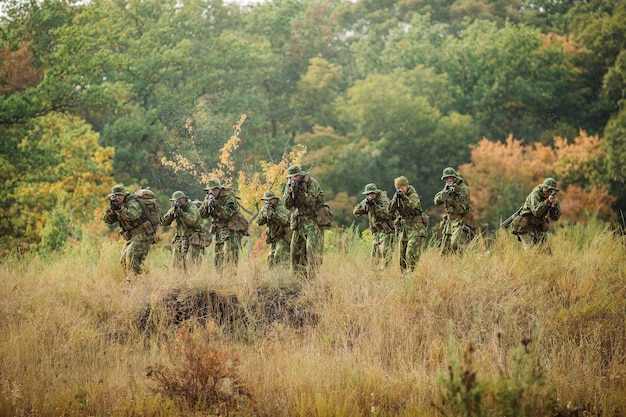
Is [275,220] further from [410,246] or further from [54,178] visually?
[54,178]

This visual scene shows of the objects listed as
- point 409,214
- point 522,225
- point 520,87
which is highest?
point 520,87

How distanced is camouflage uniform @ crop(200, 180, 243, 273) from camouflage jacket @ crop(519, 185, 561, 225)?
175 inches

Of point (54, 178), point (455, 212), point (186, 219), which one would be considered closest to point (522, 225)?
point (455, 212)

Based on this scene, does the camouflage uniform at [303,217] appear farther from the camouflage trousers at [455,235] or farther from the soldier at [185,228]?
the camouflage trousers at [455,235]

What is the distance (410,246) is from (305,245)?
1532 mm

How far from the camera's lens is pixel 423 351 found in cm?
881

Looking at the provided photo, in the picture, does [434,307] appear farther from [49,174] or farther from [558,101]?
[558,101]

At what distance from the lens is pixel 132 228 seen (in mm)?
11750

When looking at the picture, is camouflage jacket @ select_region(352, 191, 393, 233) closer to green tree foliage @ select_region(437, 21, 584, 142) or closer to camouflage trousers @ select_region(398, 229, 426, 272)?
camouflage trousers @ select_region(398, 229, 426, 272)

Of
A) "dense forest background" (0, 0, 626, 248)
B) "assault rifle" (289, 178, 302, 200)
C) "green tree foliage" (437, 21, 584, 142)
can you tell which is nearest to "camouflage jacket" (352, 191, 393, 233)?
"assault rifle" (289, 178, 302, 200)

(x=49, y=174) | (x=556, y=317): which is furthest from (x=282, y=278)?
(x=49, y=174)

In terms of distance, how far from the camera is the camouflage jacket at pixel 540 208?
11562mm

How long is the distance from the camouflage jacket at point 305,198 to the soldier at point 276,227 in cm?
35

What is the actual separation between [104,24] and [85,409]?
26.1 m
